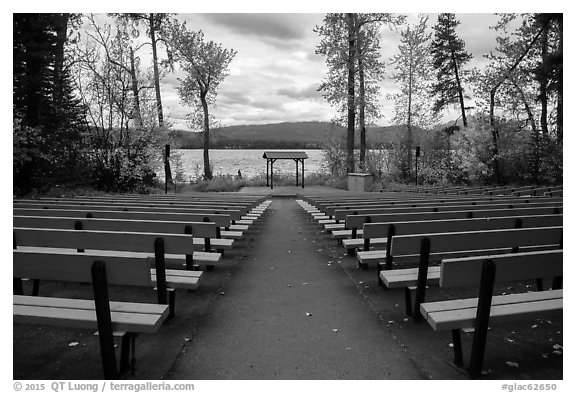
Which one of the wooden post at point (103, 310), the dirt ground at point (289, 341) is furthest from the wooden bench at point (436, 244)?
the wooden post at point (103, 310)

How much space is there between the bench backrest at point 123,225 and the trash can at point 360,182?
17.4m

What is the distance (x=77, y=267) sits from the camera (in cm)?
294

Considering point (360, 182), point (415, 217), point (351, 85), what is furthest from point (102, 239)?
point (351, 85)

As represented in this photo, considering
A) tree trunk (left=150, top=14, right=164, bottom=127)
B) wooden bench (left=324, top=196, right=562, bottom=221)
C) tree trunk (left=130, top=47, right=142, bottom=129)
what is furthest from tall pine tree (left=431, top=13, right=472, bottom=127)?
wooden bench (left=324, top=196, right=562, bottom=221)

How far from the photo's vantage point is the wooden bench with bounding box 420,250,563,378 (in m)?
2.72

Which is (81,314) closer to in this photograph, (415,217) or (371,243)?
→ (371,243)

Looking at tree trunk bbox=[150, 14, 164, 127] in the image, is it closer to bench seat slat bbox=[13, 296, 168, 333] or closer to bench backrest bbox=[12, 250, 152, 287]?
bench backrest bbox=[12, 250, 152, 287]

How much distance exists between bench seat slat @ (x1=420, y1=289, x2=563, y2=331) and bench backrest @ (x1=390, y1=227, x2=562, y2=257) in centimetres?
71

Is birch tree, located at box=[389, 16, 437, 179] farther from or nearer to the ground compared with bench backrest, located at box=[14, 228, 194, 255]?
farther from the ground

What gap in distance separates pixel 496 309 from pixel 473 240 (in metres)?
0.97

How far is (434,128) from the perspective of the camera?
110 ft
